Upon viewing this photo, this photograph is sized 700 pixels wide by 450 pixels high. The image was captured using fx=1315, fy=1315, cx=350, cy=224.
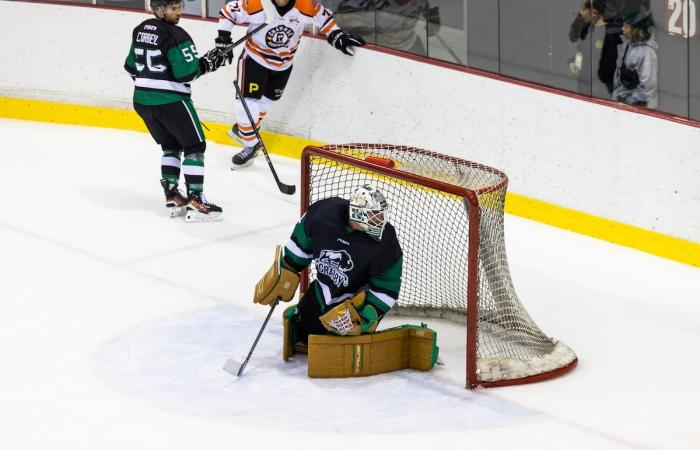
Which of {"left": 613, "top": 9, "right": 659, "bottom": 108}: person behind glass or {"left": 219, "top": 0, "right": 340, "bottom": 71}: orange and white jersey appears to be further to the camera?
{"left": 219, "top": 0, "right": 340, "bottom": 71}: orange and white jersey

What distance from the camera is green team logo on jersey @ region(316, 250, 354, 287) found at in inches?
180

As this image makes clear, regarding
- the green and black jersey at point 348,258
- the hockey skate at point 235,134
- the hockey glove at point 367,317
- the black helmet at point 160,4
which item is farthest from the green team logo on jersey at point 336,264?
the hockey skate at point 235,134

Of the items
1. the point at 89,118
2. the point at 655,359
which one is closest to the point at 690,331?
the point at 655,359

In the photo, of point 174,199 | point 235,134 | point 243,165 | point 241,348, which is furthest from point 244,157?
point 241,348

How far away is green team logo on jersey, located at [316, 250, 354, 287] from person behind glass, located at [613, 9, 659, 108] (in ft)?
7.60

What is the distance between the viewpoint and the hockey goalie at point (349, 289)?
4.54 m

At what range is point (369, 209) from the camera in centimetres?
445

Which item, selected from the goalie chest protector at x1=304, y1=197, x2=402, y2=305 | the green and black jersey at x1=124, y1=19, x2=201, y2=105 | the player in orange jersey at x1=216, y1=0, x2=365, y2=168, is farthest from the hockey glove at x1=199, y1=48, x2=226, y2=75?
the goalie chest protector at x1=304, y1=197, x2=402, y2=305

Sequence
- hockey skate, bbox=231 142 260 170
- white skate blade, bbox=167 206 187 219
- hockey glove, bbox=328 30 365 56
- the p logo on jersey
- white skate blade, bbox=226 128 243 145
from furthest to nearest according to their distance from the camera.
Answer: white skate blade, bbox=226 128 243 145, hockey skate, bbox=231 142 260 170, the p logo on jersey, hockey glove, bbox=328 30 365 56, white skate blade, bbox=167 206 187 219

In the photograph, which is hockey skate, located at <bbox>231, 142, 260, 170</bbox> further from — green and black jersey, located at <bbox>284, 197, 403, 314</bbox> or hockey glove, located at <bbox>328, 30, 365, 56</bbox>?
green and black jersey, located at <bbox>284, 197, 403, 314</bbox>

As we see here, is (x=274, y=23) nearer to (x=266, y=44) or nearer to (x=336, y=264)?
(x=266, y=44)

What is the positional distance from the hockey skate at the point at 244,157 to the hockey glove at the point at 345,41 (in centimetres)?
78

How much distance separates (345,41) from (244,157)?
928 mm

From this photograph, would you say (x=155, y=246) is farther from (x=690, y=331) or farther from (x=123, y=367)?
(x=690, y=331)
